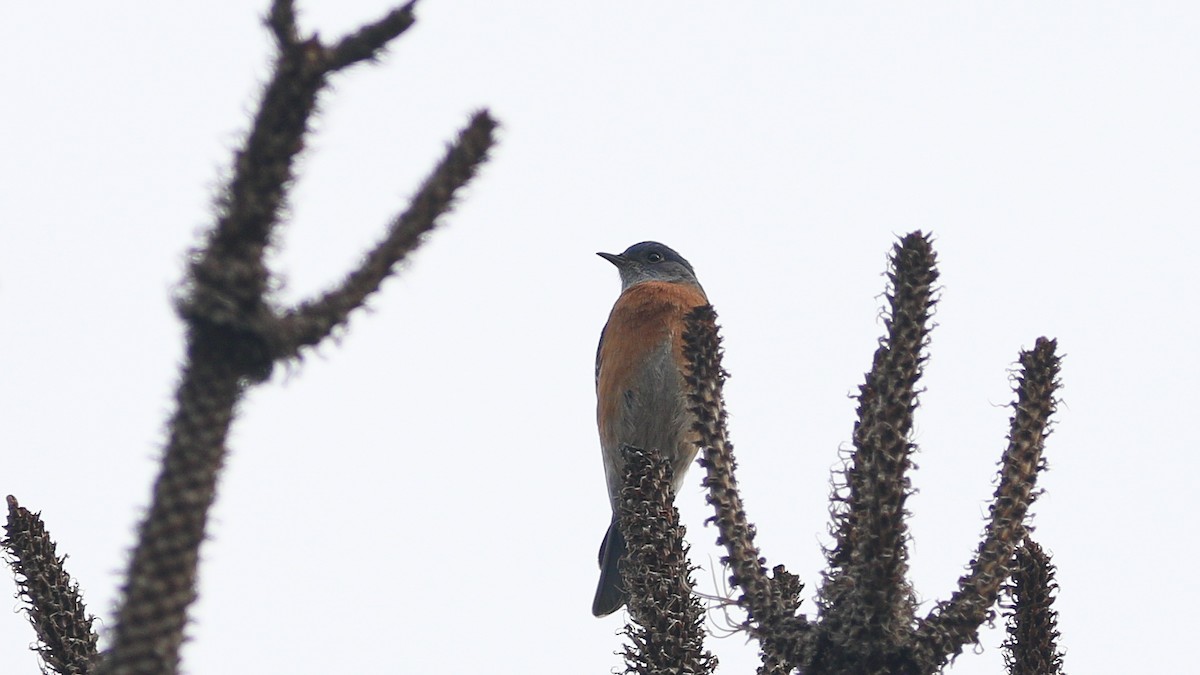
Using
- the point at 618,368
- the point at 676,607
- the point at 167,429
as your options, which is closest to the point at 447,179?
the point at 167,429

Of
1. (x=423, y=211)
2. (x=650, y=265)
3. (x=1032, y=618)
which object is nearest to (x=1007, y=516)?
(x=1032, y=618)

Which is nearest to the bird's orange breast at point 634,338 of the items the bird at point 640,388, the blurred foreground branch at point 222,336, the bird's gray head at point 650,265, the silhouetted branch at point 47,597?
the bird at point 640,388

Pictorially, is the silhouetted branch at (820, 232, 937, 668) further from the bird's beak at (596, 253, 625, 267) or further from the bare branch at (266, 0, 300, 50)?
the bird's beak at (596, 253, 625, 267)

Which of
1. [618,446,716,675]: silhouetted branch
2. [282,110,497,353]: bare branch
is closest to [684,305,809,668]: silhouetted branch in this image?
[618,446,716,675]: silhouetted branch

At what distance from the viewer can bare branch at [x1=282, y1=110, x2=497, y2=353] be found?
2.03 m

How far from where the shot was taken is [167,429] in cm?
192

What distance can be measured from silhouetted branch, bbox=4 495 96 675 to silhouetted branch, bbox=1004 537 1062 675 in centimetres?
248

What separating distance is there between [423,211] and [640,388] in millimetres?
6230

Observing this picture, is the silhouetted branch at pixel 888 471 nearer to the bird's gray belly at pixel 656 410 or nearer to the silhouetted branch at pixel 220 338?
the silhouetted branch at pixel 220 338

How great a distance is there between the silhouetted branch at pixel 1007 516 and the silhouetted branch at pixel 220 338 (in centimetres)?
196

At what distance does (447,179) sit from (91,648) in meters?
1.89

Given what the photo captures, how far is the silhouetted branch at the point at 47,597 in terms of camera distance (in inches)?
123

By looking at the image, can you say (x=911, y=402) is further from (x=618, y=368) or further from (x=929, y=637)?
(x=618, y=368)

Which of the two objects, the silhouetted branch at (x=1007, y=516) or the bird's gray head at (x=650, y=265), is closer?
the silhouetted branch at (x=1007, y=516)
